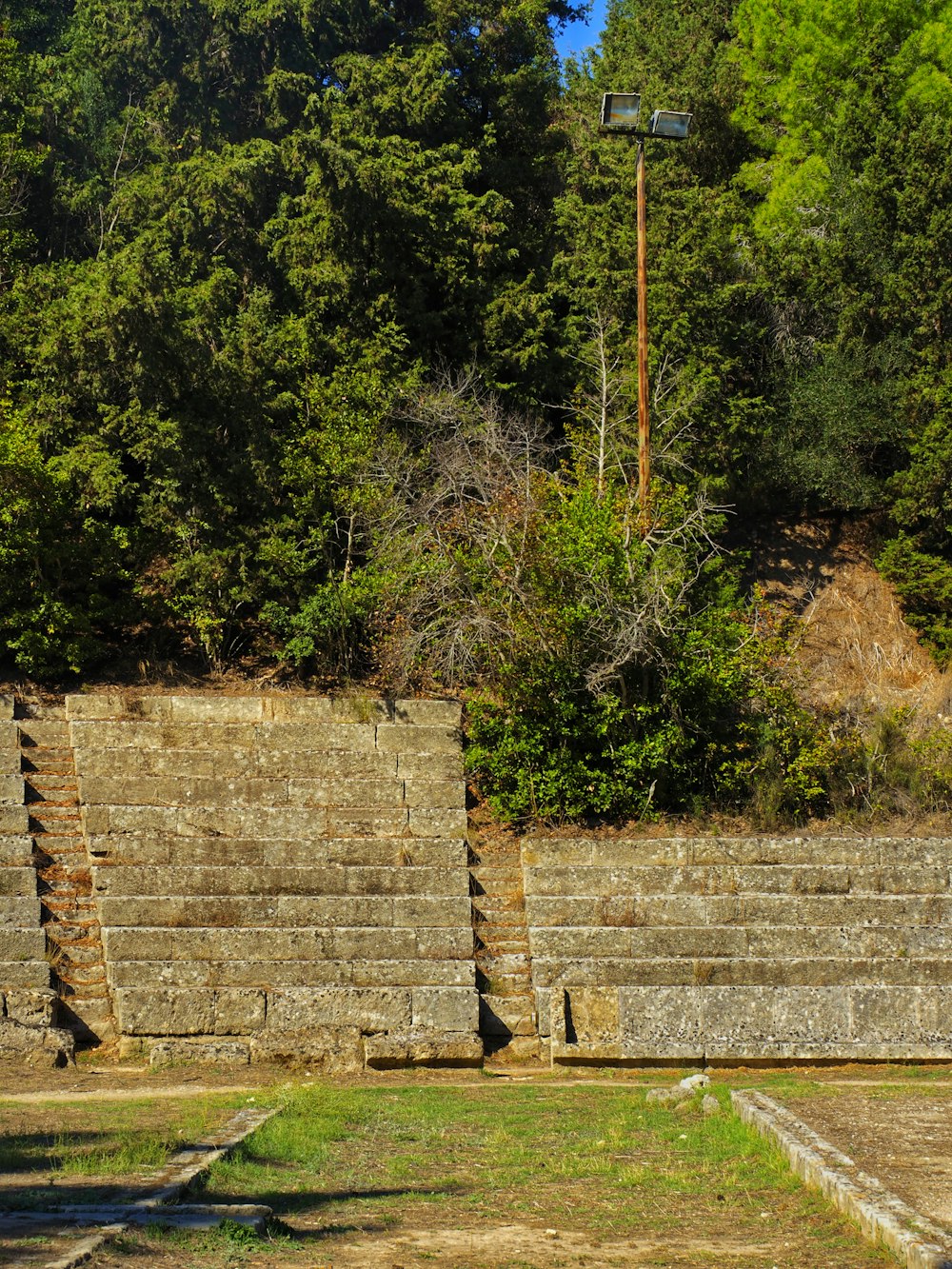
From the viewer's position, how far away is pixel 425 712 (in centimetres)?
1638

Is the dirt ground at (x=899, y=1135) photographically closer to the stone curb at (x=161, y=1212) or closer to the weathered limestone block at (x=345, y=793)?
the stone curb at (x=161, y=1212)

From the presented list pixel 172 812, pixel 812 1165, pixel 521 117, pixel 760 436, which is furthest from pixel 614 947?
pixel 521 117

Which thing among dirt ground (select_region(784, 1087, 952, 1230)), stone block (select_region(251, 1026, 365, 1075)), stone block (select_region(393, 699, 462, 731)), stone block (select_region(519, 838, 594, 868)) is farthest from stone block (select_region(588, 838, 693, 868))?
dirt ground (select_region(784, 1087, 952, 1230))

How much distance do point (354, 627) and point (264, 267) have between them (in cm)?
890

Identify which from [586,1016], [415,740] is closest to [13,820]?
[415,740]

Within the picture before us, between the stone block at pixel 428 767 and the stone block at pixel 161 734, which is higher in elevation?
the stone block at pixel 161 734

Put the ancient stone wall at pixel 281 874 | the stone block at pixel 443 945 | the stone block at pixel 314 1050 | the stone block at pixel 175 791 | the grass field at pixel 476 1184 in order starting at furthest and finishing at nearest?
1. the stone block at pixel 175 791
2. the stone block at pixel 443 945
3. the ancient stone wall at pixel 281 874
4. the stone block at pixel 314 1050
5. the grass field at pixel 476 1184

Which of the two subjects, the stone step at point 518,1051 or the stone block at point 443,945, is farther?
the stone block at point 443,945

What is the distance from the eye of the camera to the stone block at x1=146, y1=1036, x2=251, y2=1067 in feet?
A: 37.7

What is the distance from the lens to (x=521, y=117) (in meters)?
25.0

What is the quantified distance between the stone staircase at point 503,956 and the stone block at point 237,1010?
214cm

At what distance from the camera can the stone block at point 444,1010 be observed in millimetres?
12133

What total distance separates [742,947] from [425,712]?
4.97 m

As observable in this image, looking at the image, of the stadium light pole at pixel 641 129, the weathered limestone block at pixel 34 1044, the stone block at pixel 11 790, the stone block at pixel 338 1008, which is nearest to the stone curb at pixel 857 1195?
the stone block at pixel 338 1008
